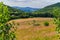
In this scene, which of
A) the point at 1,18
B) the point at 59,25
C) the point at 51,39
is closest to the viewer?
the point at 1,18

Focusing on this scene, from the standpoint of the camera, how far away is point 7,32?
14.1 meters

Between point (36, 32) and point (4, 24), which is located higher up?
point (4, 24)

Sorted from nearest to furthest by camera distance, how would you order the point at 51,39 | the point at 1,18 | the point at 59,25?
the point at 1,18, the point at 59,25, the point at 51,39

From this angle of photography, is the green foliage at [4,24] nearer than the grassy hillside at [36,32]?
Yes

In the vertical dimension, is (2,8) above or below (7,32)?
above

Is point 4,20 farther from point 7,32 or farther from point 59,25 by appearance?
point 59,25

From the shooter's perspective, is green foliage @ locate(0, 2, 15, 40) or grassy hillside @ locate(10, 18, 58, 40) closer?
green foliage @ locate(0, 2, 15, 40)

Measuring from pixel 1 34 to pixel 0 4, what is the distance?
5.45ft

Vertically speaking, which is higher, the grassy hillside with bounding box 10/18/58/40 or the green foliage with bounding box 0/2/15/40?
the green foliage with bounding box 0/2/15/40

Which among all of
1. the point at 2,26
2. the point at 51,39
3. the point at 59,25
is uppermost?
the point at 2,26

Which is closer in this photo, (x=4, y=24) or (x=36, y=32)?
(x=4, y=24)

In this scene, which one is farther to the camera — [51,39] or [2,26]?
[51,39]

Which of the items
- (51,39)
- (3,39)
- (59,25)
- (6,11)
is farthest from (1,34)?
(51,39)

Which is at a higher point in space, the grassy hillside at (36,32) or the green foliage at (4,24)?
the green foliage at (4,24)
